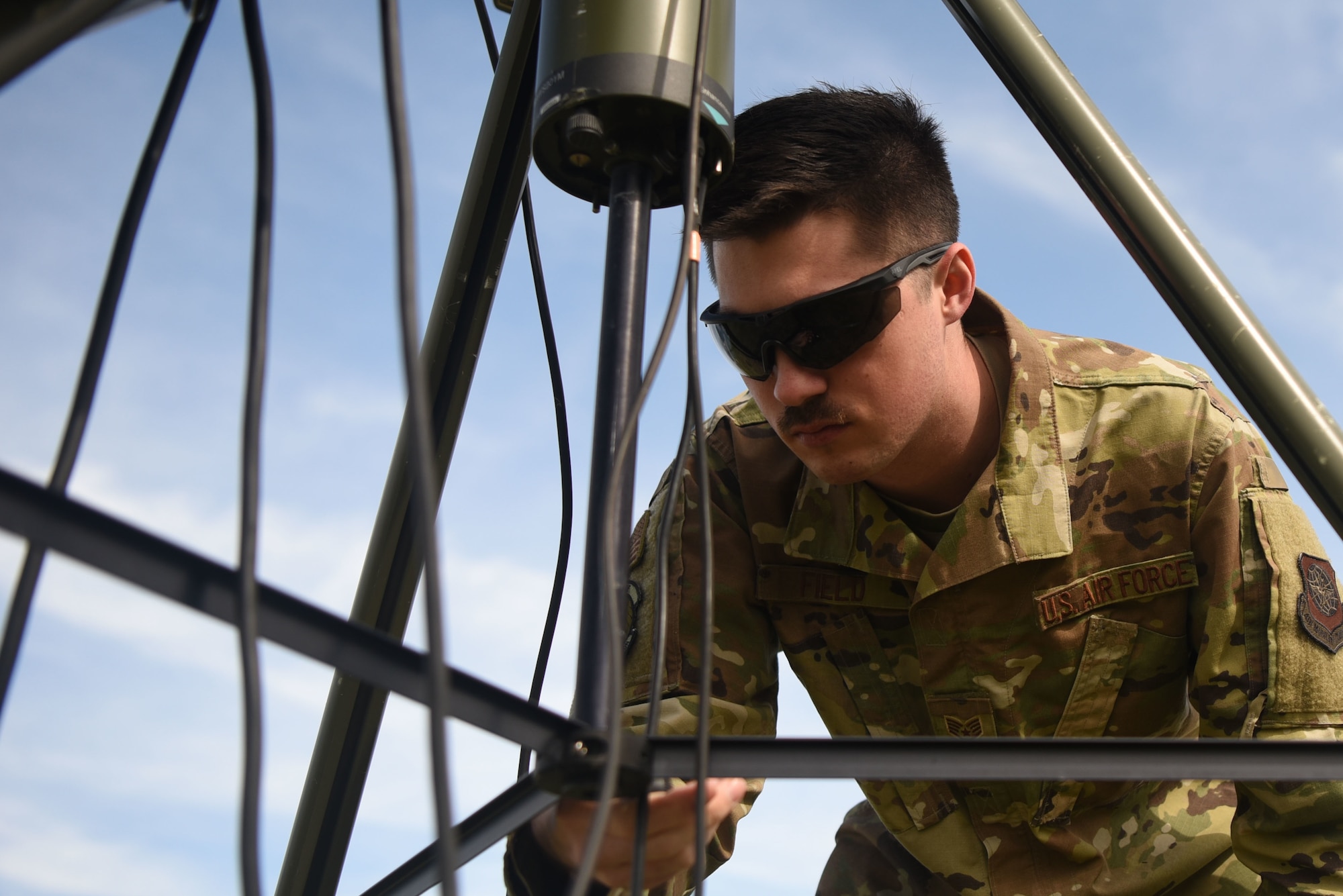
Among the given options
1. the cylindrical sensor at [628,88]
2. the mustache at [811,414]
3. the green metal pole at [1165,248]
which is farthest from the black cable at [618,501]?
the mustache at [811,414]

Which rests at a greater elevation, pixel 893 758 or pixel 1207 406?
pixel 1207 406

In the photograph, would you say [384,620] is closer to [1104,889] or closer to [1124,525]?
[1124,525]

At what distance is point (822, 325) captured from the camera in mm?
2365

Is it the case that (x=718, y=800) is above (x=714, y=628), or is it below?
below

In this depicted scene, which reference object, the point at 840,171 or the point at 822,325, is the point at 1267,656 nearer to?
the point at 822,325

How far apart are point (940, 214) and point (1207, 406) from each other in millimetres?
872

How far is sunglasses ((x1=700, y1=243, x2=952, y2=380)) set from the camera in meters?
2.35

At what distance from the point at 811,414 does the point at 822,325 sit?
22 cm

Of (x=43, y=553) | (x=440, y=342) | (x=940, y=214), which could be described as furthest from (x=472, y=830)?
(x=940, y=214)

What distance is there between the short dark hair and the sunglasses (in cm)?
30

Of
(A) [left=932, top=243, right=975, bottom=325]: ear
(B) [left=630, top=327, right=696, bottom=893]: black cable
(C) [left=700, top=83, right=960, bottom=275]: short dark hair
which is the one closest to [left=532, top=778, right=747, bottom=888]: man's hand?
(B) [left=630, top=327, right=696, bottom=893]: black cable

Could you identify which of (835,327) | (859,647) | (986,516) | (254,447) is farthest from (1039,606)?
(254,447)

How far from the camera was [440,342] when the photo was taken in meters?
1.89

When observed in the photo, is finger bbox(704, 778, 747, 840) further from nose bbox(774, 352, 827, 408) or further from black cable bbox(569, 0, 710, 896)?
nose bbox(774, 352, 827, 408)
